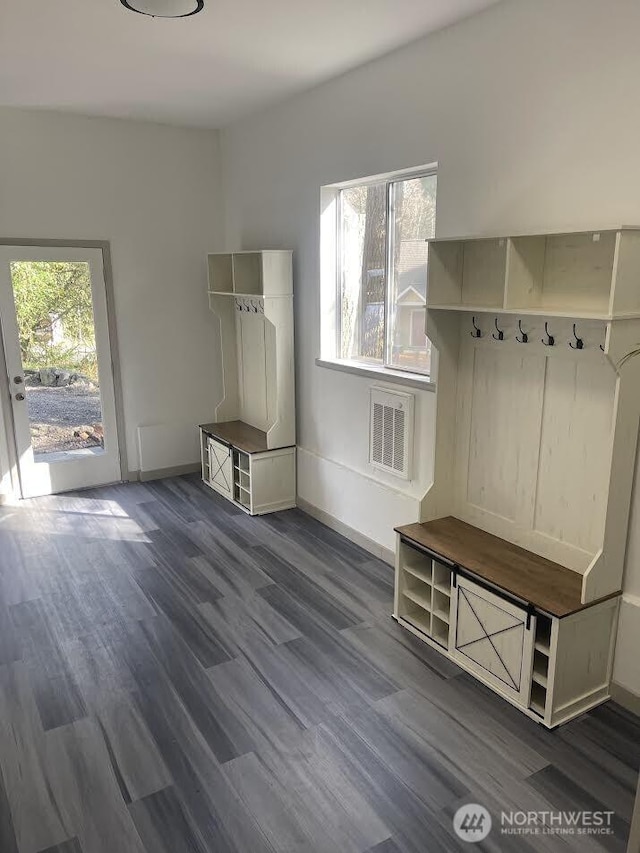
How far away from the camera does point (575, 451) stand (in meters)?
2.88

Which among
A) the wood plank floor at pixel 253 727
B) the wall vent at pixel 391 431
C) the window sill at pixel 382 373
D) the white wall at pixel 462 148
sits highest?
the white wall at pixel 462 148

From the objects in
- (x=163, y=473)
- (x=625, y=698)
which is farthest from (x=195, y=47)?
(x=625, y=698)

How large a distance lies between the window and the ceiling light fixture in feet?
4.82

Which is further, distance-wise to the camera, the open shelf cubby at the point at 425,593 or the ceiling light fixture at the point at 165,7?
the open shelf cubby at the point at 425,593

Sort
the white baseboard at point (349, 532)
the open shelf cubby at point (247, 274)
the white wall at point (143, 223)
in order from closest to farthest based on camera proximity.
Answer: the white baseboard at point (349, 532), the white wall at point (143, 223), the open shelf cubby at point (247, 274)

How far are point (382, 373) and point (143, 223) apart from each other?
108 inches

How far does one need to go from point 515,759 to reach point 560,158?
8.08 feet

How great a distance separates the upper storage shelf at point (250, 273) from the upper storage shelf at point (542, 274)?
1780 mm

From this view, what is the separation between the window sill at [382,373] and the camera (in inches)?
146

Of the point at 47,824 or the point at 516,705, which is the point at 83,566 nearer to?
the point at 47,824

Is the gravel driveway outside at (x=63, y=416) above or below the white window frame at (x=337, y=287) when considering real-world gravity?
below

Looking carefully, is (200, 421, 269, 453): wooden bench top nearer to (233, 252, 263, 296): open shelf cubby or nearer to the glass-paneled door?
the glass-paneled door

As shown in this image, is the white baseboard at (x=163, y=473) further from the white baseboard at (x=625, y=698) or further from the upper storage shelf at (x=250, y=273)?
the white baseboard at (x=625, y=698)

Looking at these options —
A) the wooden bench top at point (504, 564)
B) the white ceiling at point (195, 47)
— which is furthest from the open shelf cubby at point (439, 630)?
the white ceiling at point (195, 47)
